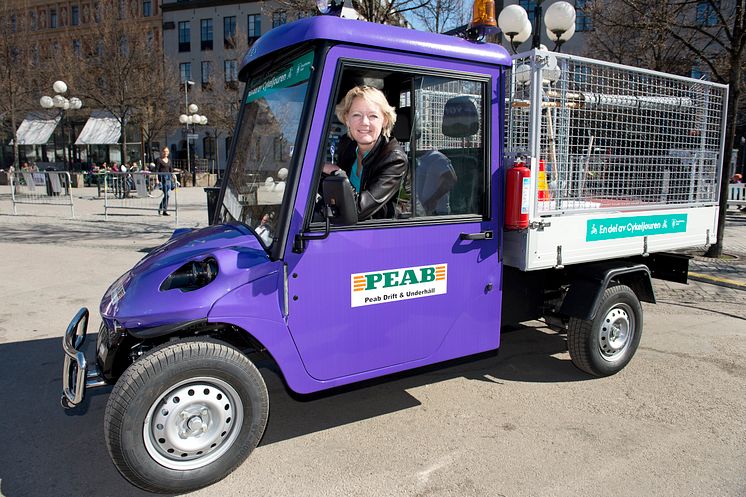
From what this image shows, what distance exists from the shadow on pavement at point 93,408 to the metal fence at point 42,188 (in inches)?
459

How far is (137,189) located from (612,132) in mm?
14362

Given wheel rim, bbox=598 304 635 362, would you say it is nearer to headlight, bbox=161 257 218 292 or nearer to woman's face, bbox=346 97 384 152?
woman's face, bbox=346 97 384 152

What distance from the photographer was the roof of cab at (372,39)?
2.75 m

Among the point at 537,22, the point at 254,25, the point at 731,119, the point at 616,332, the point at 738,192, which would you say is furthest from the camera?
the point at 254,25

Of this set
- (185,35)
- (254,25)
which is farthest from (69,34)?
(185,35)

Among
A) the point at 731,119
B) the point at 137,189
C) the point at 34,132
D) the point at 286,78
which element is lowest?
the point at 137,189

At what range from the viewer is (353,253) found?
296cm

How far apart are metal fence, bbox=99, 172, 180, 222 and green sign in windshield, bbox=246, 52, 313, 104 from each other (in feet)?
36.6

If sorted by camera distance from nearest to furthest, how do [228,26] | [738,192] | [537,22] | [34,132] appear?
1. [537,22]
2. [738,192]
3. [34,132]
4. [228,26]

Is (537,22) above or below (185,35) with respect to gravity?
below

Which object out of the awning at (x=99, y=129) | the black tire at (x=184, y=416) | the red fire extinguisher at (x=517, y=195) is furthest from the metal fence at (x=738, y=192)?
the awning at (x=99, y=129)

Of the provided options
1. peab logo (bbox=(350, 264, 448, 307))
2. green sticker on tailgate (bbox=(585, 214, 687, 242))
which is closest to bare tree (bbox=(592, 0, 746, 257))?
green sticker on tailgate (bbox=(585, 214, 687, 242))

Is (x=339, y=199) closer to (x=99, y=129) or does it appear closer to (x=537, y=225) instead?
(x=537, y=225)

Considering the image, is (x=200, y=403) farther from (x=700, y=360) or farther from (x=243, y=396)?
(x=700, y=360)
